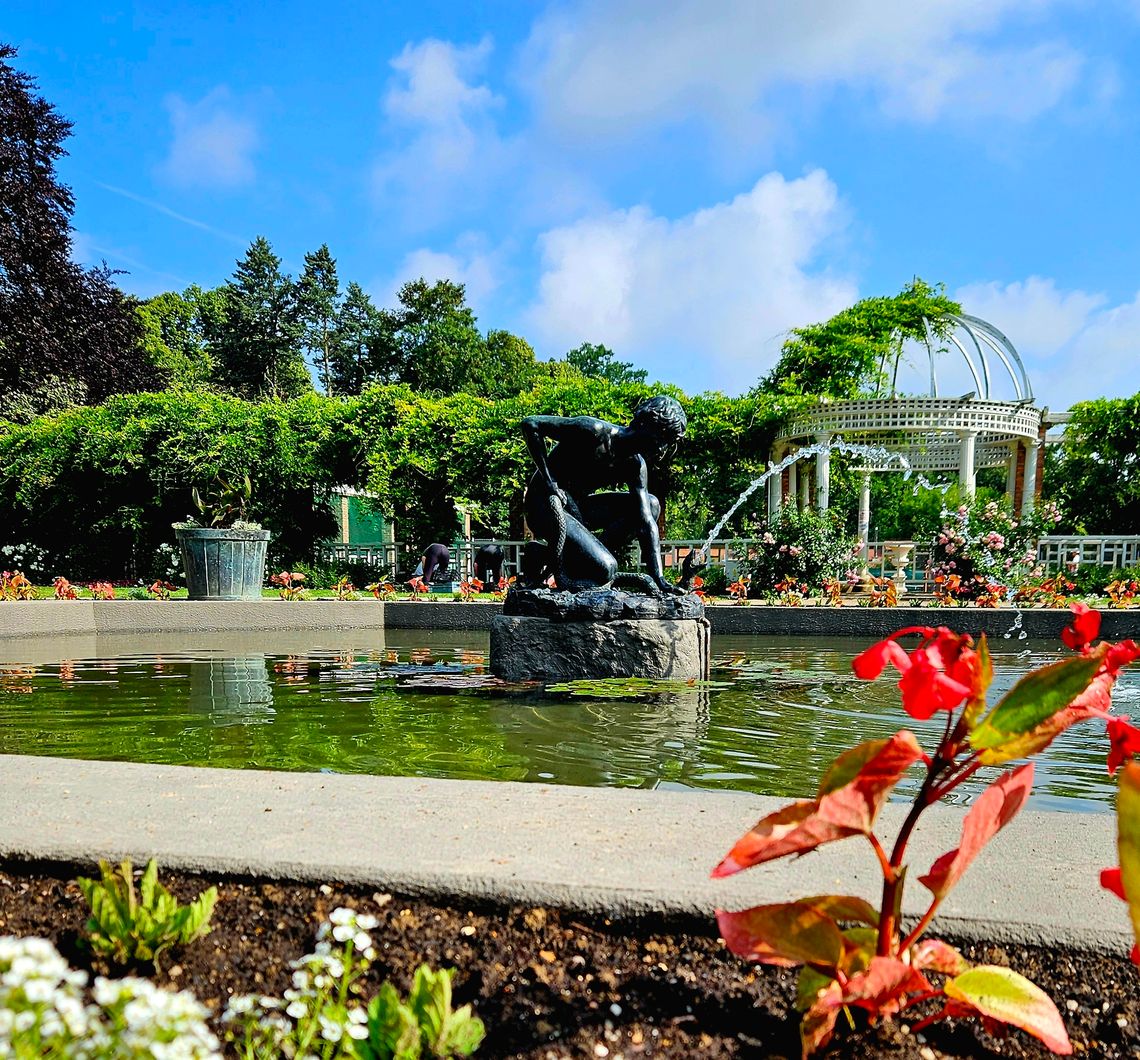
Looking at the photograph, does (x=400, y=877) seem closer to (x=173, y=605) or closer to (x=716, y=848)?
(x=716, y=848)

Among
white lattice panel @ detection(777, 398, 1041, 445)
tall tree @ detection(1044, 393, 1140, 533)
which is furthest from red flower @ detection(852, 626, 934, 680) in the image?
tall tree @ detection(1044, 393, 1140, 533)

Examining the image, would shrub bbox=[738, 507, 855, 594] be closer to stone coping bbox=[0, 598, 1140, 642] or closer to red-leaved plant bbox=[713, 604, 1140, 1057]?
stone coping bbox=[0, 598, 1140, 642]

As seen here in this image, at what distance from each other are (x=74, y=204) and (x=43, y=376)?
15.3ft

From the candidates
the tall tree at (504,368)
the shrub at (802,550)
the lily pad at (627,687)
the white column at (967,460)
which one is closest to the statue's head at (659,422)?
the lily pad at (627,687)

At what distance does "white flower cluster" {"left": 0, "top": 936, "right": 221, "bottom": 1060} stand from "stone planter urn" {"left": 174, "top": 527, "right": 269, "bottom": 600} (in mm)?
12100

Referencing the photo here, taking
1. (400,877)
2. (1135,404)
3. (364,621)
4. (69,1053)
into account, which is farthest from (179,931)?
(1135,404)

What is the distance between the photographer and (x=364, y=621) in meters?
11.5

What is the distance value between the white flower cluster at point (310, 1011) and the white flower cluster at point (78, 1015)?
0.70ft

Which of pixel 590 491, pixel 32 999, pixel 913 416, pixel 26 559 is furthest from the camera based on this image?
pixel 26 559

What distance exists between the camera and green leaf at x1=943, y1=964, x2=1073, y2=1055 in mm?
1153

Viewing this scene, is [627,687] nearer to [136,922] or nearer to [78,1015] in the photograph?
[136,922]

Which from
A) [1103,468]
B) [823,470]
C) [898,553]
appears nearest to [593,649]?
[823,470]

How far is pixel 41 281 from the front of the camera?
21.1 meters

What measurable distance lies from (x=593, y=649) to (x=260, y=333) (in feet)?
144
